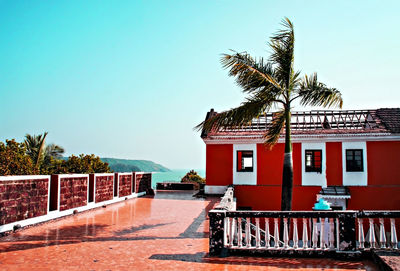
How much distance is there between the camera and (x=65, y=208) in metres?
12.7

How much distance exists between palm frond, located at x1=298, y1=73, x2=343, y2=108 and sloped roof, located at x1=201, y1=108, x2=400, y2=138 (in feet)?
22.9

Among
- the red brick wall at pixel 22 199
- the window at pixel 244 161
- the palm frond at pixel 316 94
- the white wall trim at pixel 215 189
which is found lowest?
the white wall trim at pixel 215 189

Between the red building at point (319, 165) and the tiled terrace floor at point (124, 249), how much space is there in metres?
7.93

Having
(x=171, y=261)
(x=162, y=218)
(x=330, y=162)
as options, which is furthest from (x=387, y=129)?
(x=171, y=261)

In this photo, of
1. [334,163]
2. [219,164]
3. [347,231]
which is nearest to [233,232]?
[347,231]

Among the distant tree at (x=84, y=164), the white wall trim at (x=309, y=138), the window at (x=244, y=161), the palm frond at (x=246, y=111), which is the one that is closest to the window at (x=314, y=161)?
the white wall trim at (x=309, y=138)

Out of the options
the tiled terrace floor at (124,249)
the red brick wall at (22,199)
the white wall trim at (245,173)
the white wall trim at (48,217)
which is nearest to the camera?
the tiled terrace floor at (124,249)

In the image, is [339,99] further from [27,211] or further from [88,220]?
[27,211]

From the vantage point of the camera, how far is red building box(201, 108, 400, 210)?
18.2 m

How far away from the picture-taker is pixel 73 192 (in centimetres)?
1334

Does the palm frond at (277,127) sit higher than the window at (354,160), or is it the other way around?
the palm frond at (277,127)

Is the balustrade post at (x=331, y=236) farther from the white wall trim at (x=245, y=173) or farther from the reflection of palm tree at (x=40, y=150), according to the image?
the reflection of palm tree at (x=40, y=150)

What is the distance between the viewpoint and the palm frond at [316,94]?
11.0 meters

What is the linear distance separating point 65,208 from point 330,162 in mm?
14178
